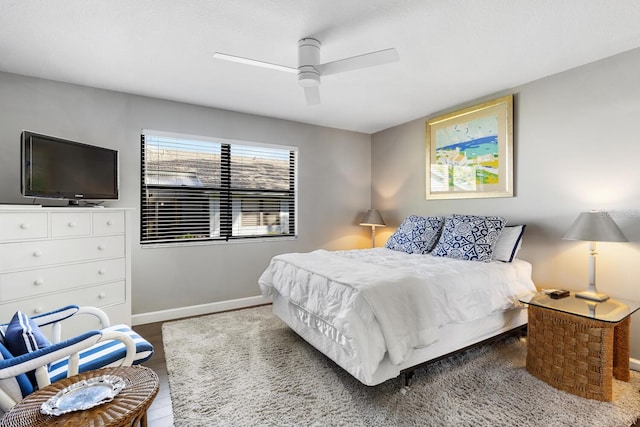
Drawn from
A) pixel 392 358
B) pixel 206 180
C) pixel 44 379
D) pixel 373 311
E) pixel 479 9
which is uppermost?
pixel 479 9

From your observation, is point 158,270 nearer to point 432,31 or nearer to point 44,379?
point 44,379

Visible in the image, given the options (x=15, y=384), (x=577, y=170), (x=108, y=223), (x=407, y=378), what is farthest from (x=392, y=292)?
(x=108, y=223)

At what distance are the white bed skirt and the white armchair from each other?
3.87 feet

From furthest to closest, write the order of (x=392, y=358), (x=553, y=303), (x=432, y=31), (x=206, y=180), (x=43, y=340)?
(x=206, y=180) → (x=553, y=303) → (x=432, y=31) → (x=392, y=358) → (x=43, y=340)

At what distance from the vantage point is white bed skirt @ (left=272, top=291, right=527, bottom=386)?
6.32ft

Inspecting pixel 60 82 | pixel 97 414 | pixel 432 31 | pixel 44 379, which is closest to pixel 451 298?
pixel 432 31

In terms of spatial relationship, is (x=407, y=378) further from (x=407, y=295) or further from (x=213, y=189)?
(x=213, y=189)

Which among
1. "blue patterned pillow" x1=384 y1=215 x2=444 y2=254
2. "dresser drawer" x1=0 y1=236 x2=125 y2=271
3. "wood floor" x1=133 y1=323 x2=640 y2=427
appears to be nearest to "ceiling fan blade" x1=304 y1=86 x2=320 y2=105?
"blue patterned pillow" x1=384 y1=215 x2=444 y2=254

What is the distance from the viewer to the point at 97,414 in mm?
1068

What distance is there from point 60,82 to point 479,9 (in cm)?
365

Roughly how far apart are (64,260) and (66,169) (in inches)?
31.3

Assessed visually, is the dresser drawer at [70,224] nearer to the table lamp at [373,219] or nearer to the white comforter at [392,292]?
the white comforter at [392,292]

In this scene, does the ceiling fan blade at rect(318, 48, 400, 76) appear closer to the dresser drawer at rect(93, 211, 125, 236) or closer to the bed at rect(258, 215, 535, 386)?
the bed at rect(258, 215, 535, 386)

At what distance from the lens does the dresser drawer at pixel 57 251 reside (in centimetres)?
211
